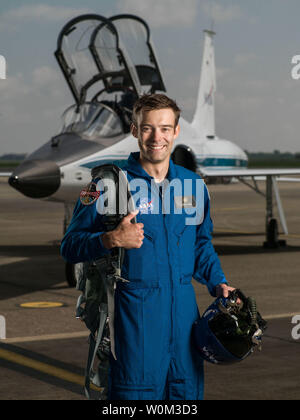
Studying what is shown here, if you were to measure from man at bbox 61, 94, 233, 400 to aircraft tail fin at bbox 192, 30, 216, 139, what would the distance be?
19551mm

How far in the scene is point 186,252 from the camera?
4.12 m

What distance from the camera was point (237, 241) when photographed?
63.8 ft

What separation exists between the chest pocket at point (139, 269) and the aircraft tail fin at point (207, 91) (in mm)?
19757

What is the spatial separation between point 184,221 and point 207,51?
833 inches

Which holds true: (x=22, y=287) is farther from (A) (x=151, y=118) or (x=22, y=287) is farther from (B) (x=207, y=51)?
(B) (x=207, y=51)

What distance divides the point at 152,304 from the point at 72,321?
5796 millimetres

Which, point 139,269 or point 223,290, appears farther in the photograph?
point 223,290

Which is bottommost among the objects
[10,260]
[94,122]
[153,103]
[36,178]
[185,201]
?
[10,260]

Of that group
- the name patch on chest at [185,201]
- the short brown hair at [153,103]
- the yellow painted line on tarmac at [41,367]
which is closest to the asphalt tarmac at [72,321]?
the yellow painted line on tarmac at [41,367]

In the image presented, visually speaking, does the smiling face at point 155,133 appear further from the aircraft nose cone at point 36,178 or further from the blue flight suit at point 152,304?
the aircraft nose cone at point 36,178

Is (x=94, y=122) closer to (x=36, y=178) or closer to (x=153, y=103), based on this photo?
(x=36, y=178)

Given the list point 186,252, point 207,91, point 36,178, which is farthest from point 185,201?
point 207,91

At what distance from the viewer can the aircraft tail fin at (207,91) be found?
23750 mm
